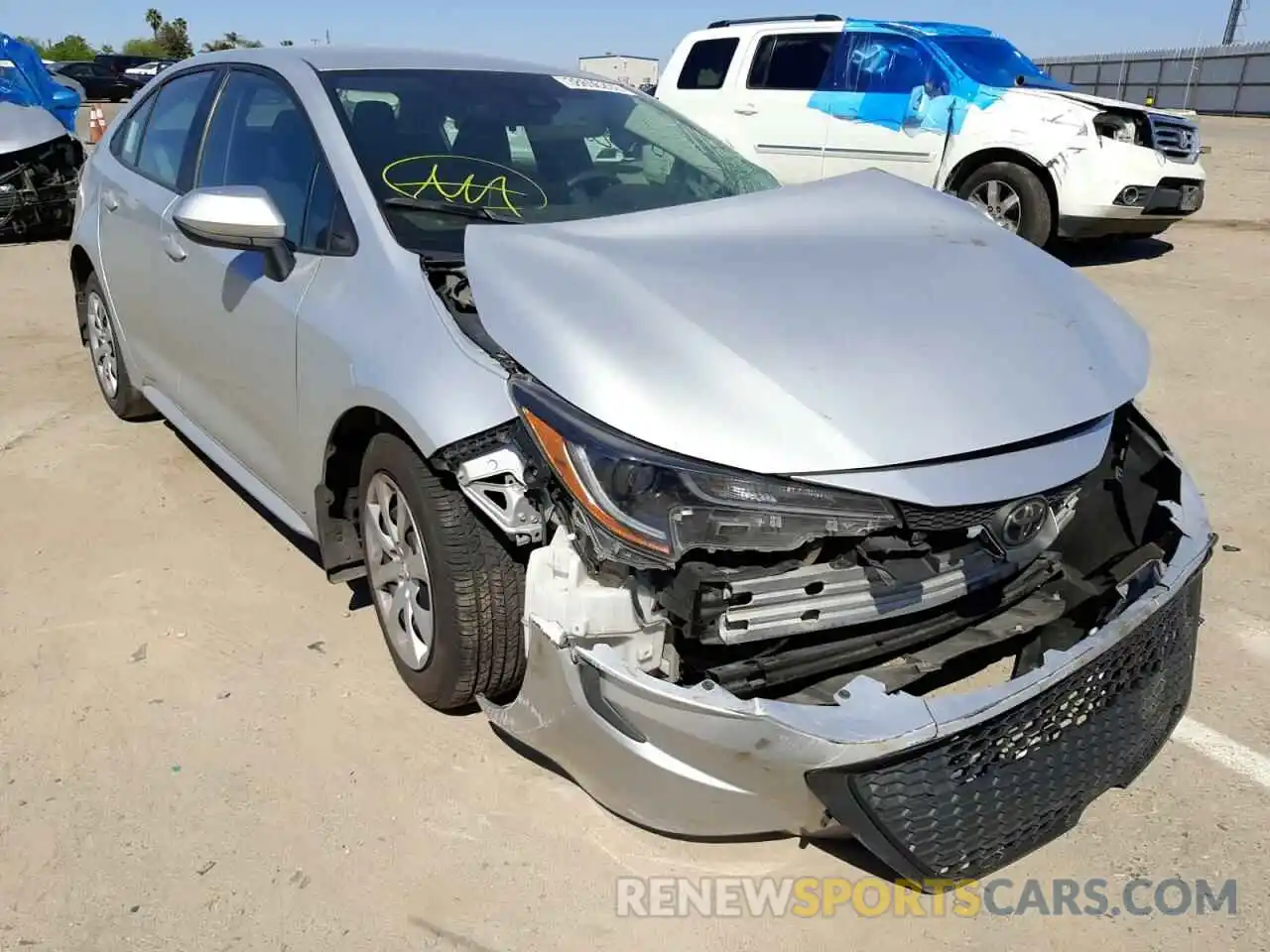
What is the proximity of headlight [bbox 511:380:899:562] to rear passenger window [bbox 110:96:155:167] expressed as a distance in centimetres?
331

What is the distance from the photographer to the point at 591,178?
10.7ft

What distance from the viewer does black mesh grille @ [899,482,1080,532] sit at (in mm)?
2021

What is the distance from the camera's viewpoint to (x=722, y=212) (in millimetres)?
2719

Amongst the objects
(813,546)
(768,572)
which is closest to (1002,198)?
(813,546)

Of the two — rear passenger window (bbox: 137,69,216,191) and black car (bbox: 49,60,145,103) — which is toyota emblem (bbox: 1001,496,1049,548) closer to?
rear passenger window (bbox: 137,69,216,191)

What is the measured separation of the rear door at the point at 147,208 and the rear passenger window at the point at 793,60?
21.3ft

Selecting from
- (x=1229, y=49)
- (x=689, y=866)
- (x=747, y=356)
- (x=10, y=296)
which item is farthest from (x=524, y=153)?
(x=1229, y=49)

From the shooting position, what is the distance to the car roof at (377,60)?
10.7ft

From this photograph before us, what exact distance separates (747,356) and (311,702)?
1646 mm

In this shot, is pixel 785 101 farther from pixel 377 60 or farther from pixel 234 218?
pixel 234 218

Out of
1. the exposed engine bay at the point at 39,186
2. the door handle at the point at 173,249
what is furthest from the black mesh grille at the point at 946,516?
the exposed engine bay at the point at 39,186

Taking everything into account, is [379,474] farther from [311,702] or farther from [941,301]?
[941,301]

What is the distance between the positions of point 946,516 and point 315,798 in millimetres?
1648

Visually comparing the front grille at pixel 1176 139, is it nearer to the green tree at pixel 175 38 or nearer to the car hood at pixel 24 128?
the car hood at pixel 24 128
